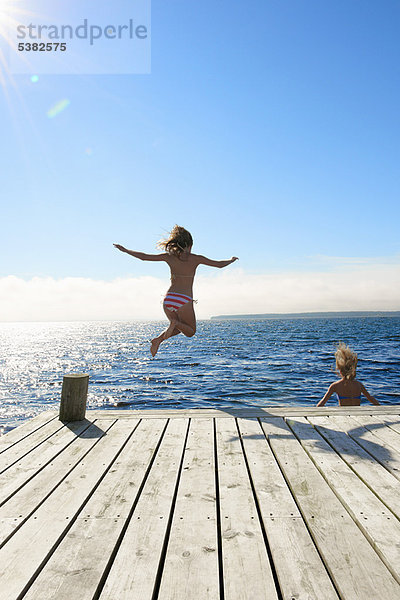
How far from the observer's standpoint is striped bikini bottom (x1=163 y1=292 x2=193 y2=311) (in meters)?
5.86

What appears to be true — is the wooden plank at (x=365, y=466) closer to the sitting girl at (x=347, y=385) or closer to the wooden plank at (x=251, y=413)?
the wooden plank at (x=251, y=413)

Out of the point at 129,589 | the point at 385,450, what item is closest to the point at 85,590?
the point at 129,589

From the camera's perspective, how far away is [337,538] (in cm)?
253

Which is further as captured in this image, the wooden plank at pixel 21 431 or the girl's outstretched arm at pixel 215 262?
the girl's outstretched arm at pixel 215 262

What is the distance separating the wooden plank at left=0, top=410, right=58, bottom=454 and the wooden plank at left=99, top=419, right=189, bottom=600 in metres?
1.80

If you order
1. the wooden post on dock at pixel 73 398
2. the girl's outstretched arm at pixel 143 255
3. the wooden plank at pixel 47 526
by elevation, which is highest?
the girl's outstretched arm at pixel 143 255

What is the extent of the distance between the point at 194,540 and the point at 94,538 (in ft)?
2.10

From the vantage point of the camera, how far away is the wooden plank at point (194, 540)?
2.08m

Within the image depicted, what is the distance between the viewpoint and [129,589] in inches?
81.5

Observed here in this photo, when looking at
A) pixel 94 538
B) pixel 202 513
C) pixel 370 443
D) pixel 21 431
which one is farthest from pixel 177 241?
pixel 94 538

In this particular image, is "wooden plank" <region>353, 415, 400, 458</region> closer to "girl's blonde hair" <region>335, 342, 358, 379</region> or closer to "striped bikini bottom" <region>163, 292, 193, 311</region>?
"girl's blonde hair" <region>335, 342, 358, 379</region>

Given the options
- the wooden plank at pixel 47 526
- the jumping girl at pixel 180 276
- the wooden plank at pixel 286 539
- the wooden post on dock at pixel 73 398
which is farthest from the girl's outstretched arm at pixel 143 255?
the wooden plank at pixel 286 539

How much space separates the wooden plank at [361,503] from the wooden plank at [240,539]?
27.1 inches

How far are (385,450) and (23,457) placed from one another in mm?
3660
